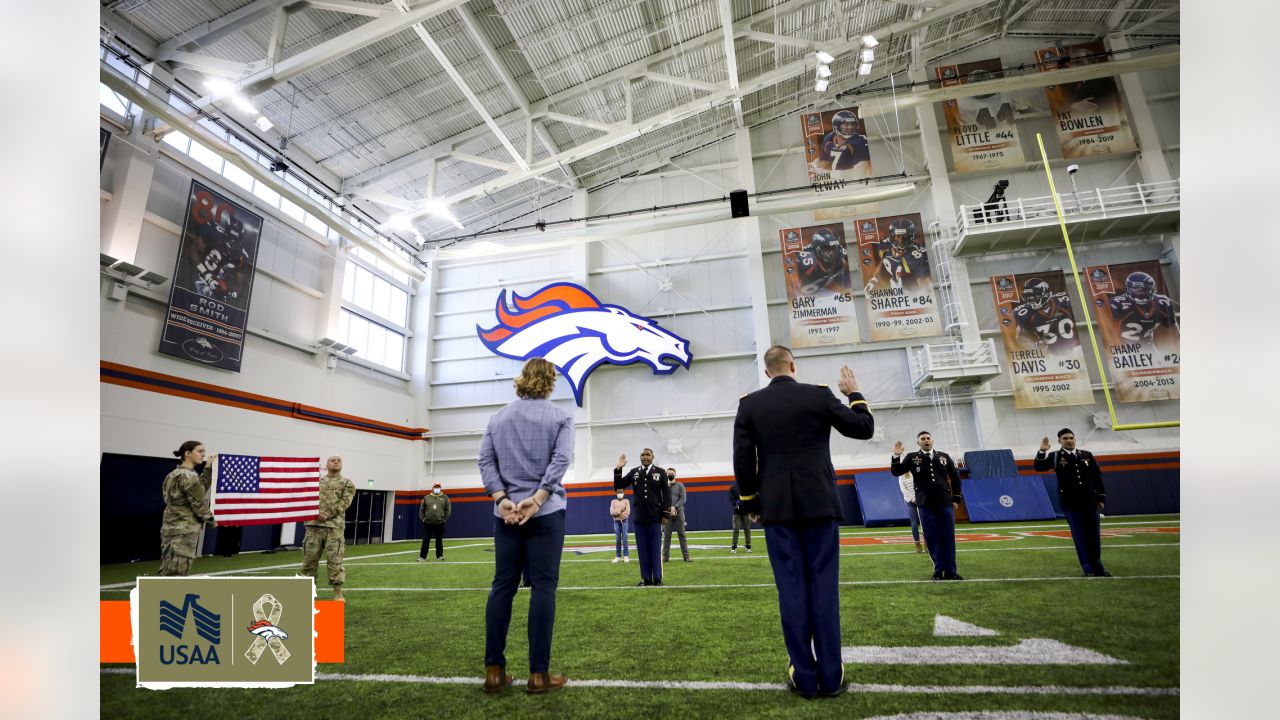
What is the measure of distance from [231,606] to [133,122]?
1520 cm

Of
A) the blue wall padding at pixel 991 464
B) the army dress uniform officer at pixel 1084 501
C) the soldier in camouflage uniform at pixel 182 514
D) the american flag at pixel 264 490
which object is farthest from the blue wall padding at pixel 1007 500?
the soldier in camouflage uniform at pixel 182 514

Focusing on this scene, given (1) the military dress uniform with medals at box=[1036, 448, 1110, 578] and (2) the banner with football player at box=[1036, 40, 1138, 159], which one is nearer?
(1) the military dress uniform with medals at box=[1036, 448, 1110, 578]

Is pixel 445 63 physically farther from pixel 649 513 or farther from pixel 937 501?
pixel 937 501

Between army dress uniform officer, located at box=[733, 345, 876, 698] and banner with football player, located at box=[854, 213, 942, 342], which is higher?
banner with football player, located at box=[854, 213, 942, 342]

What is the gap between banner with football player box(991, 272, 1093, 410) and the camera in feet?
56.4

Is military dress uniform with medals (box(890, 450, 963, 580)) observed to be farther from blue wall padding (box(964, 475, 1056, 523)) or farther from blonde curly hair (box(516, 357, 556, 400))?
blue wall padding (box(964, 475, 1056, 523))

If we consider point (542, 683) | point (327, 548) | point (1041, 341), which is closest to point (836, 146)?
point (1041, 341)

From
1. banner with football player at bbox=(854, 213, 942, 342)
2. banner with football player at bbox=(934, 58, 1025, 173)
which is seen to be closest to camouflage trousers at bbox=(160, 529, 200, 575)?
banner with football player at bbox=(854, 213, 942, 342)

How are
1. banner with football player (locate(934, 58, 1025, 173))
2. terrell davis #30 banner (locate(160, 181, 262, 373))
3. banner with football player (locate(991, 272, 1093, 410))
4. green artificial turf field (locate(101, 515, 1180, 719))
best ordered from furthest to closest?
banner with football player (locate(934, 58, 1025, 173)) < banner with football player (locate(991, 272, 1093, 410)) < terrell davis #30 banner (locate(160, 181, 262, 373)) < green artificial turf field (locate(101, 515, 1180, 719))

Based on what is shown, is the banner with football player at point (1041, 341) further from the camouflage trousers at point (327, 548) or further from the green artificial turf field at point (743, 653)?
the camouflage trousers at point (327, 548)

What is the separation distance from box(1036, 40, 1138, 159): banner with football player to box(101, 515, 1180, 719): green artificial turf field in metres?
17.5

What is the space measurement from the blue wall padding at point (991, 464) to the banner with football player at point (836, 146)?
9784mm

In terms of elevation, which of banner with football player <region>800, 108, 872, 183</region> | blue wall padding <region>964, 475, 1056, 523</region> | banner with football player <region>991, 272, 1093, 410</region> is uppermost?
banner with football player <region>800, 108, 872, 183</region>
